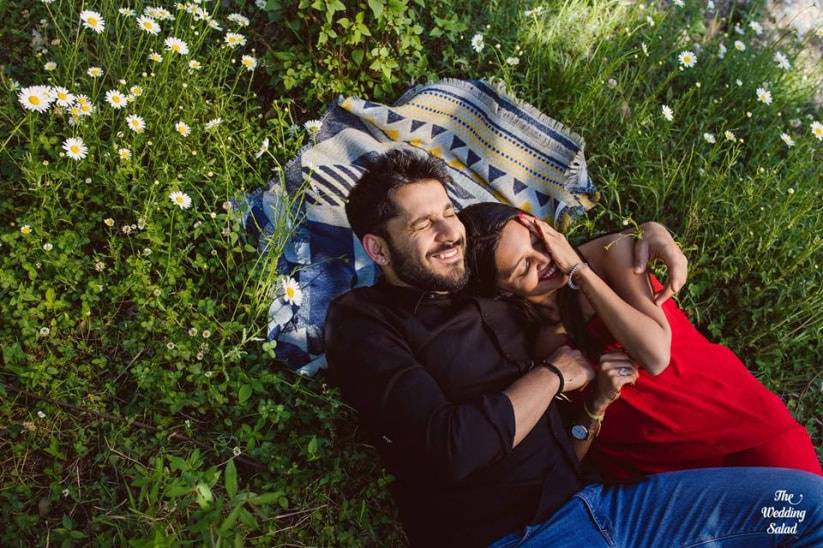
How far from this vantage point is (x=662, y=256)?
2801mm

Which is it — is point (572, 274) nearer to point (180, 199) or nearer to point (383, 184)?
point (383, 184)

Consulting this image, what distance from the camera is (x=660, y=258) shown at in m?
2.83

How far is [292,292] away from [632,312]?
4.94 ft

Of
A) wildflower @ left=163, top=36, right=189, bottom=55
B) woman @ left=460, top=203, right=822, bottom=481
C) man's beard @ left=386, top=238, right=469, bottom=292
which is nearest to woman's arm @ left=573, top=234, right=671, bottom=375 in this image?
woman @ left=460, top=203, right=822, bottom=481

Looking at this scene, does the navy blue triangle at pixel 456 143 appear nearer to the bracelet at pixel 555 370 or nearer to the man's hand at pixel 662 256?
the man's hand at pixel 662 256

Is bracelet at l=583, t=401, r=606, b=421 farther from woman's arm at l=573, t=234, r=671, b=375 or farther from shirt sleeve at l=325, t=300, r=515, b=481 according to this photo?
shirt sleeve at l=325, t=300, r=515, b=481

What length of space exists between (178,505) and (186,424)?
37cm

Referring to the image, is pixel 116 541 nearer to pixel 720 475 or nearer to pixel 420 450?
pixel 420 450

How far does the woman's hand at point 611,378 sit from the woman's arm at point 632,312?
63 mm

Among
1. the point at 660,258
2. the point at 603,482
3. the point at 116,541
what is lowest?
the point at 116,541

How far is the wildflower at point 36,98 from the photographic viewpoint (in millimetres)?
2994

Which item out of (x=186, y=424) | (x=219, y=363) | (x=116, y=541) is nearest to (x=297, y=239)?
(x=219, y=363)

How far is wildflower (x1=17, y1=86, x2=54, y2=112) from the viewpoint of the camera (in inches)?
118

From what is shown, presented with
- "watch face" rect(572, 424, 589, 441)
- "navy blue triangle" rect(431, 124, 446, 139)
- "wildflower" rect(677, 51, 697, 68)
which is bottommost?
"watch face" rect(572, 424, 589, 441)
